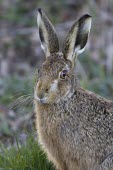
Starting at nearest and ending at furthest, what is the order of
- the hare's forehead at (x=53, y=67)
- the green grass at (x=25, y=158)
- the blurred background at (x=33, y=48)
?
the hare's forehead at (x=53, y=67) < the green grass at (x=25, y=158) < the blurred background at (x=33, y=48)

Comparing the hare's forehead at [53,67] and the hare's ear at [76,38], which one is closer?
the hare's forehead at [53,67]

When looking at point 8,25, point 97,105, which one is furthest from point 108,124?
point 8,25

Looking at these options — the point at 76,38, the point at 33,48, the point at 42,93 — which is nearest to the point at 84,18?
the point at 76,38

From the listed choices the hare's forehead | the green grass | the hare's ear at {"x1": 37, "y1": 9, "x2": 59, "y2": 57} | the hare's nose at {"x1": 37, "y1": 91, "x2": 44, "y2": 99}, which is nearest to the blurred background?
the green grass

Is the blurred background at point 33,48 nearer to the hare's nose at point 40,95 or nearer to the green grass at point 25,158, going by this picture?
the green grass at point 25,158

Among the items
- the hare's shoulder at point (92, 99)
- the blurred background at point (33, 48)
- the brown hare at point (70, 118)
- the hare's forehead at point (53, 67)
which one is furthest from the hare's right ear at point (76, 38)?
the blurred background at point (33, 48)

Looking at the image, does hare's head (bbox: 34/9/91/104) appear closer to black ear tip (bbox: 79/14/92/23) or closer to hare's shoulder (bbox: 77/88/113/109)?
black ear tip (bbox: 79/14/92/23)

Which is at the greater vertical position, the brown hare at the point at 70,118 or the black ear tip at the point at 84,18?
the black ear tip at the point at 84,18

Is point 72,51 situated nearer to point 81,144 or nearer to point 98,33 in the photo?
point 81,144
